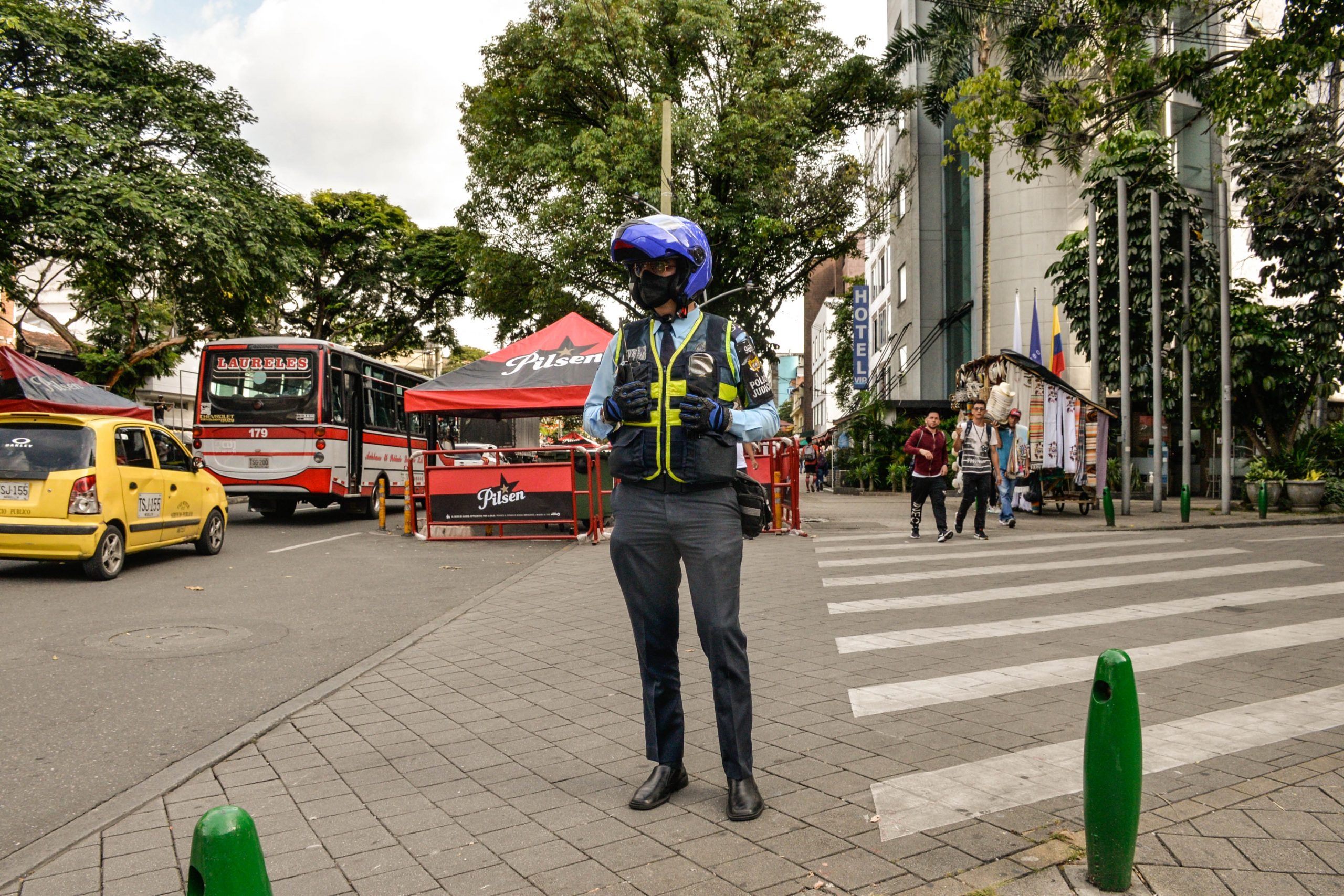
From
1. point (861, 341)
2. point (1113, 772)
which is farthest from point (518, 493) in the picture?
point (861, 341)

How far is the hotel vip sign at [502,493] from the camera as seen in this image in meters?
14.2

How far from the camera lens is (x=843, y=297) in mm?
58438

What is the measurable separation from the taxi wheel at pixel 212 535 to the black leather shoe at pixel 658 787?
397 inches

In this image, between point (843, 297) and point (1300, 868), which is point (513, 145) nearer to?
point (1300, 868)

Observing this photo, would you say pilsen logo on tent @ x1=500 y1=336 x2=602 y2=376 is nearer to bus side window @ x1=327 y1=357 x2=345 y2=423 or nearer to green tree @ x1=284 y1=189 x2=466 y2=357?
bus side window @ x1=327 y1=357 x2=345 y2=423

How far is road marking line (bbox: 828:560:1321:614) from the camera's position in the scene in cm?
841

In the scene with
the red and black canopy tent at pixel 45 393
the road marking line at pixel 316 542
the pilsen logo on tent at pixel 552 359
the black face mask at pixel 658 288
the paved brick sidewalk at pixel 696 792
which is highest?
the pilsen logo on tent at pixel 552 359

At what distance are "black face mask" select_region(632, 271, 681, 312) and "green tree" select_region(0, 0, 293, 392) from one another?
686 inches

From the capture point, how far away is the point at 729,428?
3.60m

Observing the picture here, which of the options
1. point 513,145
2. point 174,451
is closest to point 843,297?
point 513,145

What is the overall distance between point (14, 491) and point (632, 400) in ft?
28.7

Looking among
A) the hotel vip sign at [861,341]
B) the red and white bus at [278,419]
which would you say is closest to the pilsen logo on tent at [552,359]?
the red and white bus at [278,419]

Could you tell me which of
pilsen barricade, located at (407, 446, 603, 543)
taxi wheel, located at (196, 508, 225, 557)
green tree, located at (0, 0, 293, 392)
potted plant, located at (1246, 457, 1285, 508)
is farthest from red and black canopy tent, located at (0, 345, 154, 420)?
potted plant, located at (1246, 457, 1285, 508)

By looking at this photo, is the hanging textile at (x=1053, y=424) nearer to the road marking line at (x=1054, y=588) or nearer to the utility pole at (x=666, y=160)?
the road marking line at (x=1054, y=588)
